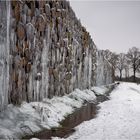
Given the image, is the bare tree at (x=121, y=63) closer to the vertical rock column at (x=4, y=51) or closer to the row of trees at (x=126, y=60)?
the row of trees at (x=126, y=60)

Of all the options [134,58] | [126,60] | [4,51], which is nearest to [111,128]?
[4,51]

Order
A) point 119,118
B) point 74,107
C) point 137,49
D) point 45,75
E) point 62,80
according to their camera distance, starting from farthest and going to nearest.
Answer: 1. point 137,49
2. point 62,80
3. point 74,107
4. point 45,75
5. point 119,118

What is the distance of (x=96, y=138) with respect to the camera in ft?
29.8

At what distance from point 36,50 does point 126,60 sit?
191 feet

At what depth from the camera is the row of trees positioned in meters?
62.2

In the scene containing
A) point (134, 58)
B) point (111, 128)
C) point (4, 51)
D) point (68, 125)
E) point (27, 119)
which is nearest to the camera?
point (4, 51)

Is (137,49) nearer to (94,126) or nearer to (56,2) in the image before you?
(56,2)

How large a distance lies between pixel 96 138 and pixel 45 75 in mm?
5921

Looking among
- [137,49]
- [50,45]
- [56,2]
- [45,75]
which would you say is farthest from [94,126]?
[137,49]

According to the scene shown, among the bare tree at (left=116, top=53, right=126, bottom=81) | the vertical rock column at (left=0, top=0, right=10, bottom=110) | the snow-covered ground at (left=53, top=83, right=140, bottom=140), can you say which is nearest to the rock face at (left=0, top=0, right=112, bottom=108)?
the vertical rock column at (left=0, top=0, right=10, bottom=110)

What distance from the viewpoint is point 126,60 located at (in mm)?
69125

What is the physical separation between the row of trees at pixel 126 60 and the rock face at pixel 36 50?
4285 centimetres

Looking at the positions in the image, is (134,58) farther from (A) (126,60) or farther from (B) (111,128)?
(B) (111,128)

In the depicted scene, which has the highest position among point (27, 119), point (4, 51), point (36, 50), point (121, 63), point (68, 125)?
point (121, 63)
